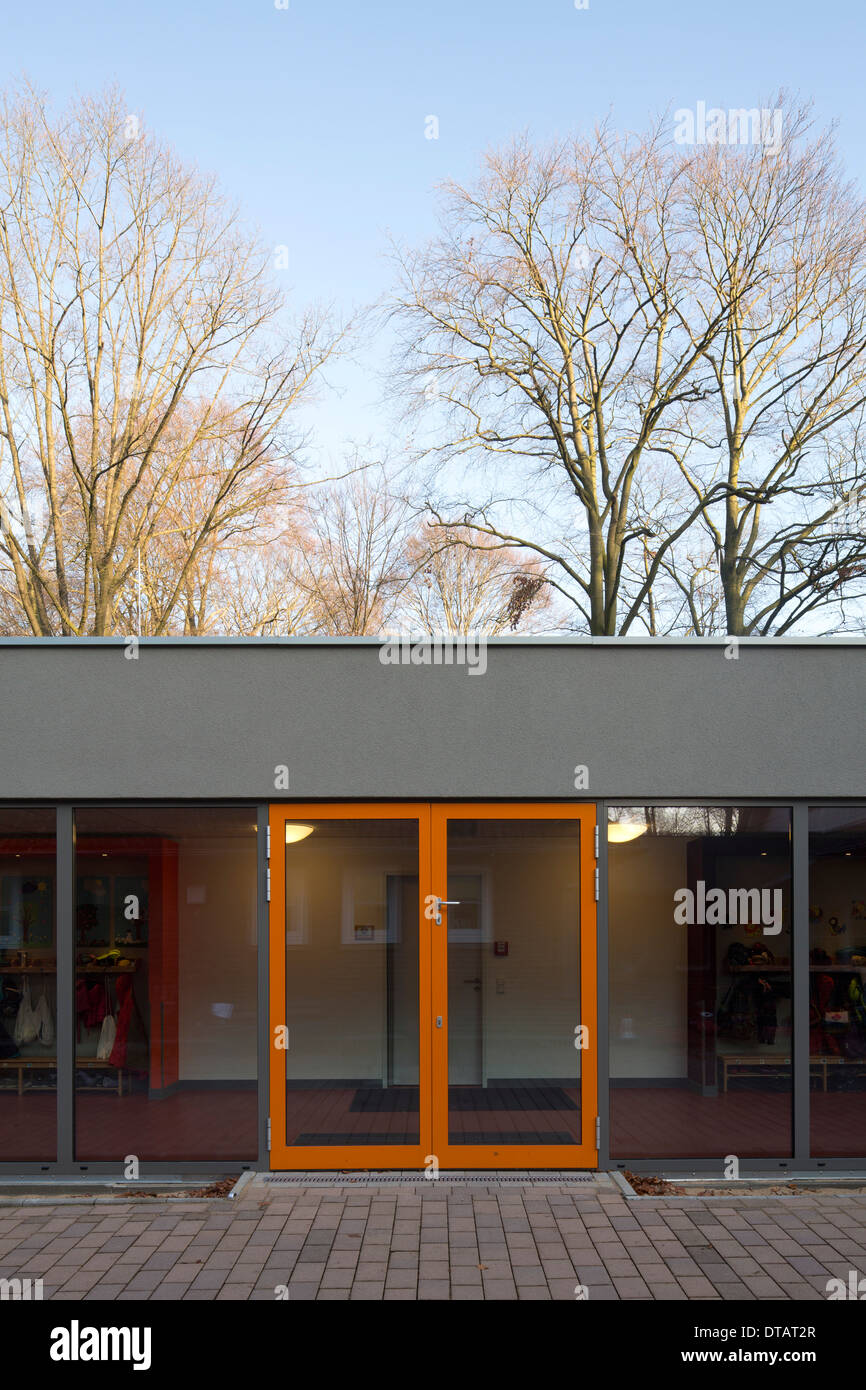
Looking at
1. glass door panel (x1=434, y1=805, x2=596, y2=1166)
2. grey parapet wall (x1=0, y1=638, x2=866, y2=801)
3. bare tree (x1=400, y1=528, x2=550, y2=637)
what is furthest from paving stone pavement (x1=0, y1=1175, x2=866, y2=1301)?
bare tree (x1=400, y1=528, x2=550, y2=637)

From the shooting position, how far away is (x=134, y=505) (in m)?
15.0

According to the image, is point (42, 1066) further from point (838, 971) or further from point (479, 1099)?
point (838, 971)

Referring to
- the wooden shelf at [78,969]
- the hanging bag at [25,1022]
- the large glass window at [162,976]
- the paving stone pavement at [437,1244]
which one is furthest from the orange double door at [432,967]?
the hanging bag at [25,1022]

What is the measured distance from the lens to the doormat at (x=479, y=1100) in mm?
6379

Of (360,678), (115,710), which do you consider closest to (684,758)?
(360,678)

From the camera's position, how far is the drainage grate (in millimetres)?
6164

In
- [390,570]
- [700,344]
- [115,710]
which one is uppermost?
[700,344]

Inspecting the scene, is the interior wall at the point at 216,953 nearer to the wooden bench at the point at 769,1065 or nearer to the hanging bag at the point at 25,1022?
the hanging bag at the point at 25,1022

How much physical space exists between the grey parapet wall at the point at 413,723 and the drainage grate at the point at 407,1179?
2.31 meters

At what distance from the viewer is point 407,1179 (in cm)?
624

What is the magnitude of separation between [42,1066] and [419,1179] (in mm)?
2502

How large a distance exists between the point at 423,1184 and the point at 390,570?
43.9ft

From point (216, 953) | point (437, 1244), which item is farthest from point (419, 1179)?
point (216, 953)
